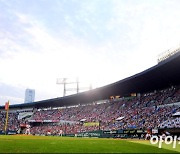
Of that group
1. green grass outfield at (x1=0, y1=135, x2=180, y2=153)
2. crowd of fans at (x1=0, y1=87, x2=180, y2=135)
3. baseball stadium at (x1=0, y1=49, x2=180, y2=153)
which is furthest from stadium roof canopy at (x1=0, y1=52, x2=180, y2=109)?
green grass outfield at (x1=0, y1=135, x2=180, y2=153)

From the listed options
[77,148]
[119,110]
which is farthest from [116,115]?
[77,148]

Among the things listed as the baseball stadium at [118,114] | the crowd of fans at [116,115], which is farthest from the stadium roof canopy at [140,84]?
the crowd of fans at [116,115]

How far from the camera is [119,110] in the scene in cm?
7069

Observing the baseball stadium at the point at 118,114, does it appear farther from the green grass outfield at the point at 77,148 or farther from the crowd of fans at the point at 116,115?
the green grass outfield at the point at 77,148

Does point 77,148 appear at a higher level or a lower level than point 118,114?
lower

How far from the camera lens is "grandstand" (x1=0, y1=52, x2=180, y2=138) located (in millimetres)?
51219

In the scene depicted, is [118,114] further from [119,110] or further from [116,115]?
[119,110]

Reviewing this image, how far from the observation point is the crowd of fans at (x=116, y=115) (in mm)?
53688

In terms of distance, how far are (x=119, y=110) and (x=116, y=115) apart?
2.63 meters

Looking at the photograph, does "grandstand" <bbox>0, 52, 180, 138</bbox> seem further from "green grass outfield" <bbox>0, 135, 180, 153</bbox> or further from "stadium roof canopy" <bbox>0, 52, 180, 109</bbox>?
"green grass outfield" <bbox>0, 135, 180, 153</bbox>

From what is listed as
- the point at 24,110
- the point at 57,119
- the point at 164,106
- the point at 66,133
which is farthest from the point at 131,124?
the point at 24,110

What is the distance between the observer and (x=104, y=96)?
8069cm

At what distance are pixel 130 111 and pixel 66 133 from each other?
61.0 ft

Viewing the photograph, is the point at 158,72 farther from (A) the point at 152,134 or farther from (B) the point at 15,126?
(B) the point at 15,126
